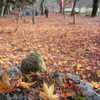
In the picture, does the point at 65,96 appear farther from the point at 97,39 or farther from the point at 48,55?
the point at 97,39

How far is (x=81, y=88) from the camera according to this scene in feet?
7.92

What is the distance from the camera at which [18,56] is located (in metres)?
5.84

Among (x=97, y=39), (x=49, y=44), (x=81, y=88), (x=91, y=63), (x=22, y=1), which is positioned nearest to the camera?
(x=81, y=88)

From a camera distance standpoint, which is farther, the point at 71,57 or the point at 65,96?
the point at 71,57

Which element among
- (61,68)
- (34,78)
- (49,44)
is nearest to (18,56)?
(61,68)

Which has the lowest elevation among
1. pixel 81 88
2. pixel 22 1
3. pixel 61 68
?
pixel 61 68

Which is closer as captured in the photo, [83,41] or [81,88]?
[81,88]

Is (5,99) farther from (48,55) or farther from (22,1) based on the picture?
(22,1)

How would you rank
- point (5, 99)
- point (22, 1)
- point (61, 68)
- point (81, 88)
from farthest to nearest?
point (22, 1) → point (61, 68) → point (81, 88) → point (5, 99)

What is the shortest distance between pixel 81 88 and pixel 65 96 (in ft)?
1.46

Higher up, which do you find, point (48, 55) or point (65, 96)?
point (65, 96)

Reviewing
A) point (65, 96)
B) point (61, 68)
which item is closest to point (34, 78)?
point (65, 96)

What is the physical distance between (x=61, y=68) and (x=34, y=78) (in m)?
2.44

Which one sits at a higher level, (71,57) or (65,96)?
(65,96)
